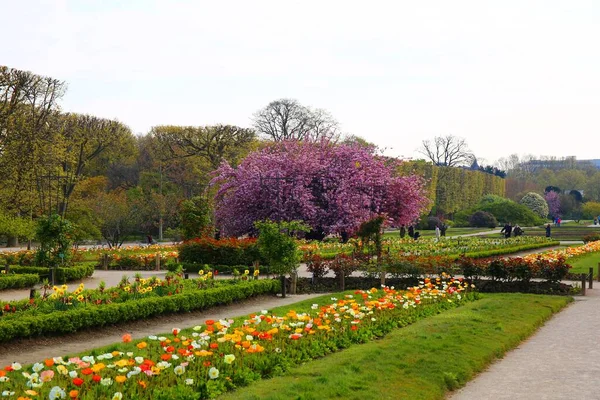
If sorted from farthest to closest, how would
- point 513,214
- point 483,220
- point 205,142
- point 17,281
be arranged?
point 513,214
point 483,220
point 205,142
point 17,281

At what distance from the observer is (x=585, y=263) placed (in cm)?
2753

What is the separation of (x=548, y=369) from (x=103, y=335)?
742 cm

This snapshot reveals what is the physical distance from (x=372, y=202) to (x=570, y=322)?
25029 mm

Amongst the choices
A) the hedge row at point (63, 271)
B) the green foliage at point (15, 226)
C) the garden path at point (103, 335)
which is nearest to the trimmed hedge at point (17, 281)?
the hedge row at point (63, 271)

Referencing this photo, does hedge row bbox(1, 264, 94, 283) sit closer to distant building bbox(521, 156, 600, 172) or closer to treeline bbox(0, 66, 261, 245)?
treeline bbox(0, 66, 261, 245)

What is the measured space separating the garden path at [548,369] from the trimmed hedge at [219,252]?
40.7ft

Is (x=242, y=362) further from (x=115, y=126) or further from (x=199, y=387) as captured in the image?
(x=115, y=126)

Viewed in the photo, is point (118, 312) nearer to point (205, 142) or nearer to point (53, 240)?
point (53, 240)

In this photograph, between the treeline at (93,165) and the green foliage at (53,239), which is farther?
the treeline at (93,165)

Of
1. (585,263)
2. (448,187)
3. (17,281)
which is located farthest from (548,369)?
(448,187)

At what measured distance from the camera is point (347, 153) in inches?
1566

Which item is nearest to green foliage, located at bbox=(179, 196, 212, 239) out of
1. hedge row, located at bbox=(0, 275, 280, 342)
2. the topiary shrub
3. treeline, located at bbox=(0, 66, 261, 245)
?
treeline, located at bbox=(0, 66, 261, 245)

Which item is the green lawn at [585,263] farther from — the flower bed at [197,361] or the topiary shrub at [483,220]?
the topiary shrub at [483,220]

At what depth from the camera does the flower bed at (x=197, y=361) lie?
23.6 ft
